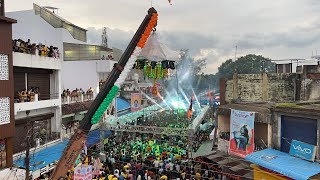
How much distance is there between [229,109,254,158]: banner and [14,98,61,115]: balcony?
12205mm

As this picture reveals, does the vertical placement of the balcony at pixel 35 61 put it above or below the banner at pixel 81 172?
above

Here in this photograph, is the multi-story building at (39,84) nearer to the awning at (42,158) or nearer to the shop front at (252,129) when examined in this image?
the awning at (42,158)

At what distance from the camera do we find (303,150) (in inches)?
491

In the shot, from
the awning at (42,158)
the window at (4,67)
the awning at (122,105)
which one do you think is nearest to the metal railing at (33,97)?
the window at (4,67)

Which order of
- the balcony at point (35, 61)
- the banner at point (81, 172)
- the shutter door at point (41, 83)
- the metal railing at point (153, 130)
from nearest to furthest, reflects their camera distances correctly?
1. the banner at point (81, 172)
2. the balcony at point (35, 61)
3. the shutter door at point (41, 83)
4. the metal railing at point (153, 130)

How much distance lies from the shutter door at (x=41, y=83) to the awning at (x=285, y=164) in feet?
48.0

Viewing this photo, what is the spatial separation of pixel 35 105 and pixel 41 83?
8.31ft

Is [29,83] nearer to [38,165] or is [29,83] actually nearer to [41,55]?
[41,55]

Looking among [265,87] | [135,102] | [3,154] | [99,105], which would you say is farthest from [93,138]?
[99,105]

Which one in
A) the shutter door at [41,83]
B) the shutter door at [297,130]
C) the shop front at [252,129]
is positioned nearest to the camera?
the shutter door at [297,130]

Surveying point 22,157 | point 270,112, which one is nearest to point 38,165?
point 22,157

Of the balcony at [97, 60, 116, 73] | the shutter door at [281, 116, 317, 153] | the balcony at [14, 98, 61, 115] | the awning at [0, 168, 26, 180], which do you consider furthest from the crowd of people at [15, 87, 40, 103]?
the shutter door at [281, 116, 317, 153]

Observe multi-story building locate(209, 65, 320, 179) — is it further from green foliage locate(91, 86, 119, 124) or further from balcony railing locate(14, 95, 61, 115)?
balcony railing locate(14, 95, 61, 115)

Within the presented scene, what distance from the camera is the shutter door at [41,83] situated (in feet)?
65.3
